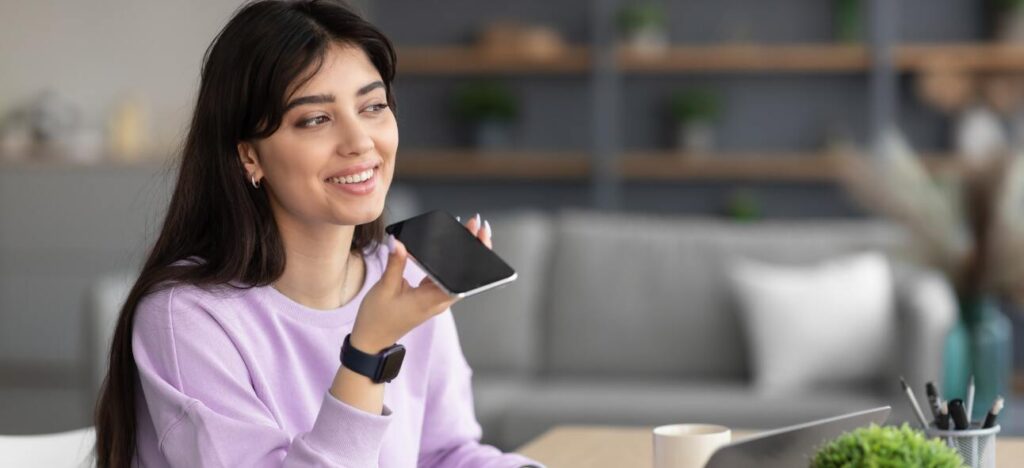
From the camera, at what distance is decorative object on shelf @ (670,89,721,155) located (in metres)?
6.05

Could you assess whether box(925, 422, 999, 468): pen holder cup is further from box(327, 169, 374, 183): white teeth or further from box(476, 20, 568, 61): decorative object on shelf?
box(476, 20, 568, 61): decorative object on shelf

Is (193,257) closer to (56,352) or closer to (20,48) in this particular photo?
(56,352)

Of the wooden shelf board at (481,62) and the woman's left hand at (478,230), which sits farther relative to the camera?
the wooden shelf board at (481,62)

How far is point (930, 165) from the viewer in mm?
5914

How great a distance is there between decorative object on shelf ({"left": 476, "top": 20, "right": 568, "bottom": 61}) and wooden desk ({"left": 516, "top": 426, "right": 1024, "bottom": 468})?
4.46 metres

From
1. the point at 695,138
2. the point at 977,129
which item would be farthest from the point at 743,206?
the point at 977,129

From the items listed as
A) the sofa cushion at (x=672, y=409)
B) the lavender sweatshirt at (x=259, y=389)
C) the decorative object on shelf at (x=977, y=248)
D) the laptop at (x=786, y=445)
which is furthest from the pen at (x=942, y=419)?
the sofa cushion at (x=672, y=409)

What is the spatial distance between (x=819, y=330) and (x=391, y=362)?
103 inches

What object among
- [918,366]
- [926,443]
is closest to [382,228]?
[926,443]

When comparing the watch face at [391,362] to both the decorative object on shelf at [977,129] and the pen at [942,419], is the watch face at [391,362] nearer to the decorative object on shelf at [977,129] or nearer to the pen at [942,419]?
the pen at [942,419]

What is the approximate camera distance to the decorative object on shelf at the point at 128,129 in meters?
6.05

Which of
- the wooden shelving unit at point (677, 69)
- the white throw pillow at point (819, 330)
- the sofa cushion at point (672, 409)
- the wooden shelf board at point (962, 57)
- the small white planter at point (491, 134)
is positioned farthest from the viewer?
the small white planter at point (491, 134)

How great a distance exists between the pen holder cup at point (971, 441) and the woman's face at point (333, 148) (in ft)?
1.90

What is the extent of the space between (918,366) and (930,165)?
8.50ft
